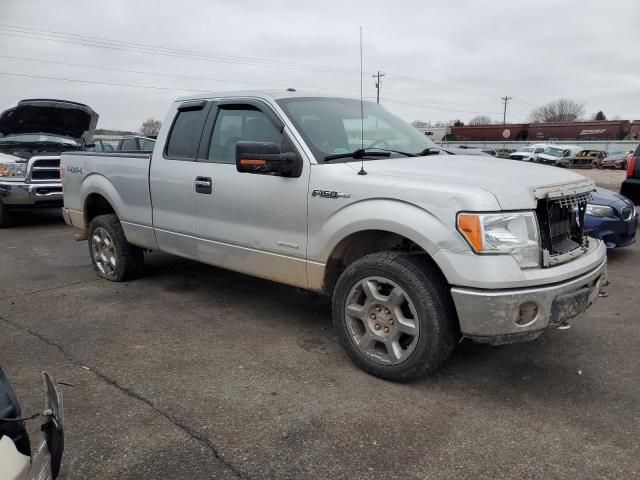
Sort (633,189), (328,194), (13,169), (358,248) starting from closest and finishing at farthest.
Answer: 1. (328,194)
2. (358,248)
3. (633,189)
4. (13,169)

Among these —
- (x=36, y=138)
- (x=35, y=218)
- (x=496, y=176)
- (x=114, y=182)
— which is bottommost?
(x=35, y=218)

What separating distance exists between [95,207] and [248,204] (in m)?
2.83

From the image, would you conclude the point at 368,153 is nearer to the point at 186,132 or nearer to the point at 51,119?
the point at 186,132

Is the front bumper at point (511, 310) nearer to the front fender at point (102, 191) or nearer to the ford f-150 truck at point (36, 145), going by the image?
the front fender at point (102, 191)

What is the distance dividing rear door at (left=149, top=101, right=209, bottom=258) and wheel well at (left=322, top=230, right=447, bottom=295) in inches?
56.8

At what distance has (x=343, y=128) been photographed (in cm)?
411

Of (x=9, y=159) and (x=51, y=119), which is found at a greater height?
(x=51, y=119)

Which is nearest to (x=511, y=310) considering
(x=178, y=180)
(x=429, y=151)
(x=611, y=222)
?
(x=429, y=151)

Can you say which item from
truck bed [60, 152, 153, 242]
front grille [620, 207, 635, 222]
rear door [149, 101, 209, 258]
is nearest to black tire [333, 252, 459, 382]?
rear door [149, 101, 209, 258]

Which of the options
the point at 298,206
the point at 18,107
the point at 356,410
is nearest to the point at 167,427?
the point at 356,410

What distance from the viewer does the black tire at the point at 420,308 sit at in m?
3.11

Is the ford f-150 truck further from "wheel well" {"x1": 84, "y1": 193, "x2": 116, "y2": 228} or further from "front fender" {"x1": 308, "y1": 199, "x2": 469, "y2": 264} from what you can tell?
"front fender" {"x1": 308, "y1": 199, "x2": 469, "y2": 264}

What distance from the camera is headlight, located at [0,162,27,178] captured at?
9.45m

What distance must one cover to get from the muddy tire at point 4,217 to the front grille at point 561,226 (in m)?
9.37
